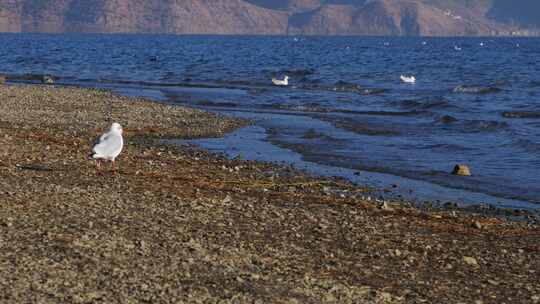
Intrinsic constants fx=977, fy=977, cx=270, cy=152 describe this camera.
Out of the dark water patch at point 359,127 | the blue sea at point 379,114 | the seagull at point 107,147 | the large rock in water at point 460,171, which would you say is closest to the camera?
the seagull at point 107,147

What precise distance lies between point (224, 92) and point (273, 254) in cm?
2945

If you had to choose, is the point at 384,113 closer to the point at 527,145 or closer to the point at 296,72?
the point at 527,145

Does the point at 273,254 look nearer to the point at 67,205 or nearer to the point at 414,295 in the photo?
the point at 414,295

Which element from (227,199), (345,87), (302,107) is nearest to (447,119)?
(302,107)

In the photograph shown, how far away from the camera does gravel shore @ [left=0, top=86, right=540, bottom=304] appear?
25.0 feet

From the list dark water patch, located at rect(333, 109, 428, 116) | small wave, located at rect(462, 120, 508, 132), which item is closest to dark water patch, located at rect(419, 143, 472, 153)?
small wave, located at rect(462, 120, 508, 132)

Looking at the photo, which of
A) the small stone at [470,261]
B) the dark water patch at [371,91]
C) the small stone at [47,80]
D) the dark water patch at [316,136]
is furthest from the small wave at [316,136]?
the small stone at [47,80]

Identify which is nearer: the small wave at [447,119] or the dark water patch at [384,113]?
the small wave at [447,119]

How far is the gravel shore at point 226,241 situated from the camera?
25.0 ft

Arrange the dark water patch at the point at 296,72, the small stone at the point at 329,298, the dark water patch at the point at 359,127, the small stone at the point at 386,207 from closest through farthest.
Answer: the small stone at the point at 329,298
the small stone at the point at 386,207
the dark water patch at the point at 359,127
the dark water patch at the point at 296,72

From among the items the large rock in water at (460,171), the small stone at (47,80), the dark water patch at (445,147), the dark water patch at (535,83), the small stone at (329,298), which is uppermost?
the small stone at (329,298)

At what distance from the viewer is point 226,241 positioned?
30.3 ft

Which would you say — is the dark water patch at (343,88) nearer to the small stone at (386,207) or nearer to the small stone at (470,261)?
the small stone at (386,207)

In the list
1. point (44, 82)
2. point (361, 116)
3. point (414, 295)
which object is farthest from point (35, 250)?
point (44, 82)
